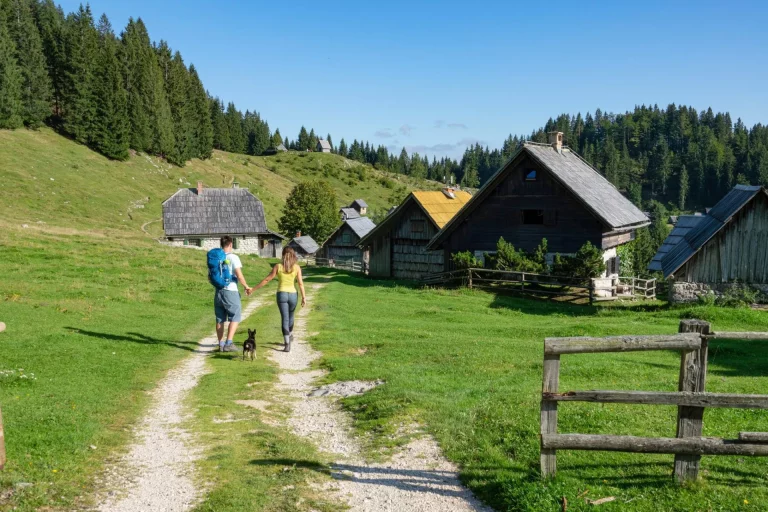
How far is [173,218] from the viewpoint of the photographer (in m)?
63.9

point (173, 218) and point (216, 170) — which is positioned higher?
point (216, 170)

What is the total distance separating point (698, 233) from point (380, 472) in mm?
28795

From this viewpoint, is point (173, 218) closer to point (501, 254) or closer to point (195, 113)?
point (501, 254)

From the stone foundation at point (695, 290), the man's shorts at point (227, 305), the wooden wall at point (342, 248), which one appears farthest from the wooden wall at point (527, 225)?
the wooden wall at point (342, 248)

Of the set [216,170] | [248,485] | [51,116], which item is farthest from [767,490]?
[216,170]

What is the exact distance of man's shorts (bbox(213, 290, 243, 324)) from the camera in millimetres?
14969

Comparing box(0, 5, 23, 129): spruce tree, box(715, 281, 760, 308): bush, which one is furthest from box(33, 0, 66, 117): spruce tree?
box(715, 281, 760, 308): bush

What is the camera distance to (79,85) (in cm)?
9162

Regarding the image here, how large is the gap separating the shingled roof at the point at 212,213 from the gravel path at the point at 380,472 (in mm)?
56419

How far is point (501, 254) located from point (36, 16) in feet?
380

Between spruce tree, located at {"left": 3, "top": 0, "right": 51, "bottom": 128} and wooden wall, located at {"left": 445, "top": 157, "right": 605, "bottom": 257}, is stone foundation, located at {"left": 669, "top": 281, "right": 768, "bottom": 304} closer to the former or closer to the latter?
wooden wall, located at {"left": 445, "top": 157, "right": 605, "bottom": 257}

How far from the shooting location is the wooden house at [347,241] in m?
66.6

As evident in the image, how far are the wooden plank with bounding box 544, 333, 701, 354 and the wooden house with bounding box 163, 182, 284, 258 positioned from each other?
60.4 metres

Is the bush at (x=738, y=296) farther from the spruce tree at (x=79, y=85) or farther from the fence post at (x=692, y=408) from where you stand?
the spruce tree at (x=79, y=85)
